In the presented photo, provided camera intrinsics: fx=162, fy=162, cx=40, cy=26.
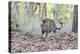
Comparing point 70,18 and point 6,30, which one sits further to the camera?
point 70,18

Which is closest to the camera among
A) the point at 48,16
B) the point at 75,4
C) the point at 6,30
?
the point at 6,30

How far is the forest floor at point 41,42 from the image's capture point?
2.00 m

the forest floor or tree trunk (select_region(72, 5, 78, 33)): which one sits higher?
tree trunk (select_region(72, 5, 78, 33))

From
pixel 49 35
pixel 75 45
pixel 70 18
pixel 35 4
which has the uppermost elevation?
pixel 35 4

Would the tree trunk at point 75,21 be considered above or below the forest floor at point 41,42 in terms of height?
above

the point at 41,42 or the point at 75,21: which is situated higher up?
the point at 75,21

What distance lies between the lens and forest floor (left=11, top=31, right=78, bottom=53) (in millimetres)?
1996

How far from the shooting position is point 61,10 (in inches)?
86.1

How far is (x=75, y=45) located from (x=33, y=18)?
0.71 metres

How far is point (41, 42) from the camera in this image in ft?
6.88

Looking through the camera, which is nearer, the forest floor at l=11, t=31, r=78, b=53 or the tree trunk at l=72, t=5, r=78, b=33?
the forest floor at l=11, t=31, r=78, b=53

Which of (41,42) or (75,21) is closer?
(41,42)

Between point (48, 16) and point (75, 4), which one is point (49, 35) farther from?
point (75, 4)

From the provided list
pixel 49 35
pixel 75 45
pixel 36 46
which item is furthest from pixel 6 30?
pixel 75 45
